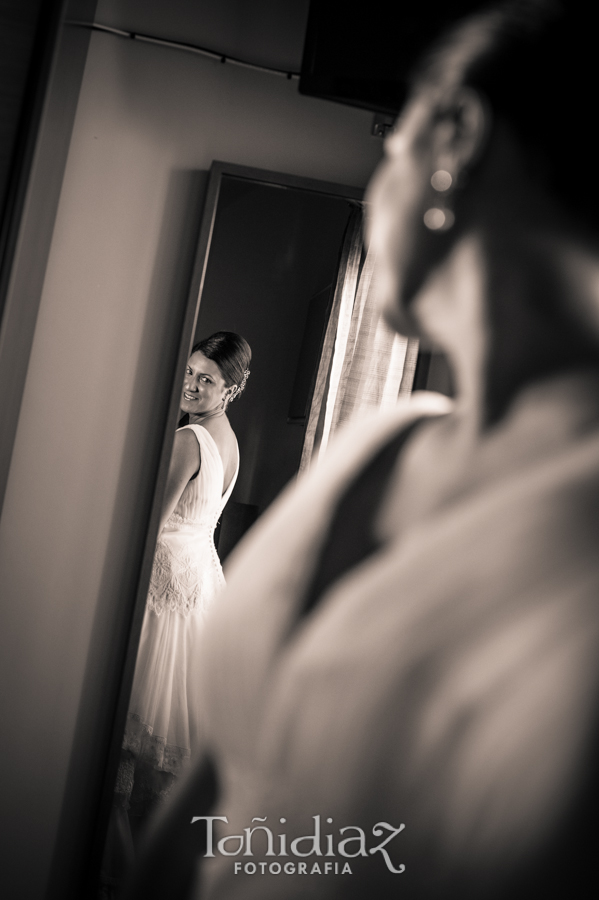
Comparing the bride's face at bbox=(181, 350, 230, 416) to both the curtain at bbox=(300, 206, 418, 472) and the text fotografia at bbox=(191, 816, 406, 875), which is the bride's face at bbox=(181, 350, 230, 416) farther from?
the text fotografia at bbox=(191, 816, 406, 875)

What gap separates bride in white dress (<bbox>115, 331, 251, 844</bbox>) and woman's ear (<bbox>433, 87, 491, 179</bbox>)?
53cm

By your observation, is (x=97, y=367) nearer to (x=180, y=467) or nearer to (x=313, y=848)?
(x=180, y=467)

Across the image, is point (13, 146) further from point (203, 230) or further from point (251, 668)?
point (251, 668)

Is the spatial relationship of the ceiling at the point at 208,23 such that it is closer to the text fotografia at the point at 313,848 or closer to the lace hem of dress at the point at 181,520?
the lace hem of dress at the point at 181,520

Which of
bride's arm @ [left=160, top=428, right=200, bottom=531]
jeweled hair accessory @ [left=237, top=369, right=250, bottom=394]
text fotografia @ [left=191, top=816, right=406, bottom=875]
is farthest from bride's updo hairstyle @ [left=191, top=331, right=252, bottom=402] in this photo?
text fotografia @ [left=191, top=816, right=406, bottom=875]

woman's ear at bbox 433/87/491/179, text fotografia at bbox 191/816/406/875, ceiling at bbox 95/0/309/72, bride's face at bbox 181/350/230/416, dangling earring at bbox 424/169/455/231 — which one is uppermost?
ceiling at bbox 95/0/309/72

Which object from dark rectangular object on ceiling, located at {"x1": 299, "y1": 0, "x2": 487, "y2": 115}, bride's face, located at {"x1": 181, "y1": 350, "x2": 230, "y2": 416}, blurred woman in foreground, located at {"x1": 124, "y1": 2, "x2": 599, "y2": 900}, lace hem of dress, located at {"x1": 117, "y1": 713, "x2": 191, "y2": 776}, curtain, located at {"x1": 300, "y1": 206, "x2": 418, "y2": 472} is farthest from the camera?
bride's face, located at {"x1": 181, "y1": 350, "x2": 230, "y2": 416}

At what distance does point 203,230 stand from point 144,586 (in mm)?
589

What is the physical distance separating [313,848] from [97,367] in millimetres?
852

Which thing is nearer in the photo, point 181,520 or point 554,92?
point 554,92

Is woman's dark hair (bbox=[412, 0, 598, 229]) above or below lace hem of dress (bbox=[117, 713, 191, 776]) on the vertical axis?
above

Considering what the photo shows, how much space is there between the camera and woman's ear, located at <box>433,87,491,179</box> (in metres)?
0.64

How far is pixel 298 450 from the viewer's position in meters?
1.00

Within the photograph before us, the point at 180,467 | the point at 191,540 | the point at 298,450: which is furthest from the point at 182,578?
the point at 298,450
